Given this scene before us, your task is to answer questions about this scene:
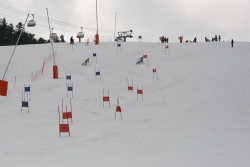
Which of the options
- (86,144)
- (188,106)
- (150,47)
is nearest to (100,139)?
(86,144)

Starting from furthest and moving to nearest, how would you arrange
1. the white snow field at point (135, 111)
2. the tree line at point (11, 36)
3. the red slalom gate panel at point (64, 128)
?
the tree line at point (11, 36) → the red slalom gate panel at point (64, 128) → the white snow field at point (135, 111)

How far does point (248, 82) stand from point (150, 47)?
18614 mm

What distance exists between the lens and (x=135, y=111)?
23.1 metres

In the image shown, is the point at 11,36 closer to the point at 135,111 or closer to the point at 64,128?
the point at 135,111

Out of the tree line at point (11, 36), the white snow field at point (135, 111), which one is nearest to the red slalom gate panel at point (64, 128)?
the white snow field at point (135, 111)

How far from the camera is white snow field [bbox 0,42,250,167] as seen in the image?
12680 millimetres

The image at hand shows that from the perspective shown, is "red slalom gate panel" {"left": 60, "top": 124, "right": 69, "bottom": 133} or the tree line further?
the tree line

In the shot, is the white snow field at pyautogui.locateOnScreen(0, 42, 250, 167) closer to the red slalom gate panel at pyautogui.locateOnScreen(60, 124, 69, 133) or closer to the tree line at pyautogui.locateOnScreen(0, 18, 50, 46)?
the red slalom gate panel at pyautogui.locateOnScreen(60, 124, 69, 133)

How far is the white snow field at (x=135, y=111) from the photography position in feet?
41.6

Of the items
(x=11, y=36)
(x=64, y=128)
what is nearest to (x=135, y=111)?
(x=64, y=128)

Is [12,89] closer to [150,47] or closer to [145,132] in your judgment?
[145,132]

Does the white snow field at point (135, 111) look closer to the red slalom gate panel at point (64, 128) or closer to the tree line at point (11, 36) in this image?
the red slalom gate panel at point (64, 128)

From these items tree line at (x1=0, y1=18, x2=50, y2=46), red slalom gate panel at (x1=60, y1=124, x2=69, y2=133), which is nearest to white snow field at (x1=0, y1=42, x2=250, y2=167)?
red slalom gate panel at (x1=60, y1=124, x2=69, y2=133)

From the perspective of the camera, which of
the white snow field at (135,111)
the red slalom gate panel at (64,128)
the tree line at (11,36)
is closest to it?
the white snow field at (135,111)
